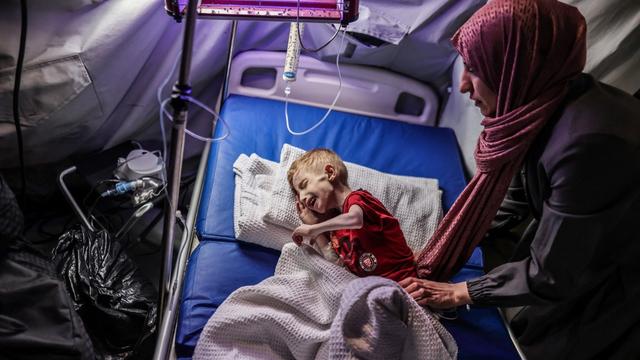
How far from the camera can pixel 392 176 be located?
1879 mm

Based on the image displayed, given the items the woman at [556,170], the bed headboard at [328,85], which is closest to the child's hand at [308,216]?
the woman at [556,170]

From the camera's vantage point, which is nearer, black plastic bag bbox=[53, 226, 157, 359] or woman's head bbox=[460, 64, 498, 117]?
woman's head bbox=[460, 64, 498, 117]

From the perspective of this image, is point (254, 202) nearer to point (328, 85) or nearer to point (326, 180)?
point (326, 180)

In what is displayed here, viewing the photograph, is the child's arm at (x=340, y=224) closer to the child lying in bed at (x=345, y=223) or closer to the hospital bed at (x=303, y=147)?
the child lying in bed at (x=345, y=223)

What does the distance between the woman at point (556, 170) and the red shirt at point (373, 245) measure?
0.10m

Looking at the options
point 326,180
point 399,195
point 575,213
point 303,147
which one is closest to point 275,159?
point 303,147

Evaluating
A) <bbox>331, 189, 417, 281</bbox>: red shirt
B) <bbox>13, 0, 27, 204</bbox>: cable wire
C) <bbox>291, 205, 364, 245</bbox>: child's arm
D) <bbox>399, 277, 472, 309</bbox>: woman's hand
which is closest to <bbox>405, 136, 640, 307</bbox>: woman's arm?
<bbox>399, 277, 472, 309</bbox>: woman's hand

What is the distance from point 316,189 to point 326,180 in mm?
50

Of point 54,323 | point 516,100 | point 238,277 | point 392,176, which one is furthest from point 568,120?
point 54,323

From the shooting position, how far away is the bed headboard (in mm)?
2211

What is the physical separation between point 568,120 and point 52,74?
5.67 feet

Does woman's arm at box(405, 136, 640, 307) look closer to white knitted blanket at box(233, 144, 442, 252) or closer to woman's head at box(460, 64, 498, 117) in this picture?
woman's head at box(460, 64, 498, 117)

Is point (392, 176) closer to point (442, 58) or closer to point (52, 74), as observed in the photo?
point (442, 58)

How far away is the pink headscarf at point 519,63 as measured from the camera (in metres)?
1.14
